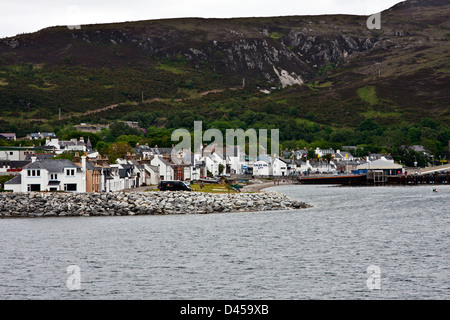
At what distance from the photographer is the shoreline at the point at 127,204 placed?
77.7 metres

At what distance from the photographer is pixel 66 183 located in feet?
281

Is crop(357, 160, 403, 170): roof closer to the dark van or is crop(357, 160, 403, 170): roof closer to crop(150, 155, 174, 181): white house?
crop(150, 155, 174, 181): white house

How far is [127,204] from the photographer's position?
81.4 m


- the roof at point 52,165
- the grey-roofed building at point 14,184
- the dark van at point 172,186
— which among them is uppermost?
the roof at point 52,165

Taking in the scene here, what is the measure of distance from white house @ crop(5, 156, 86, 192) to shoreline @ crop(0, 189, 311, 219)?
345cm

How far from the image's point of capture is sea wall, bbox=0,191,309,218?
77750 mm

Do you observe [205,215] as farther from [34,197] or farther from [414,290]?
[414,290]

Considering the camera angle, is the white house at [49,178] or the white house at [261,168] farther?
the white house at [261,168]

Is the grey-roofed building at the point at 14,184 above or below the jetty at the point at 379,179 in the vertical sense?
above

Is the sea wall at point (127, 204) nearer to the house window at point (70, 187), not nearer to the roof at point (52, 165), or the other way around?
the house window at point (70, 187)

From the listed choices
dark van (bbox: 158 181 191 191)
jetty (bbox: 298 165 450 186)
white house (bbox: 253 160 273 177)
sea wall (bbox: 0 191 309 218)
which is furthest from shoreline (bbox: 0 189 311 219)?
white house (bbox: 253 160 273 177)

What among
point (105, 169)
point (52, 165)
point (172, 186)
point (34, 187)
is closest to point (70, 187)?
point (52, 165)

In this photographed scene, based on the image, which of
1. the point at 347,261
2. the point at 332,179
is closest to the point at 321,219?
the point at 347,261

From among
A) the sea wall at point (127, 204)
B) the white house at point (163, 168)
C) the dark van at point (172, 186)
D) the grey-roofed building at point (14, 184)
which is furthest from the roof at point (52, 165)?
the white house at point (163, 168)
